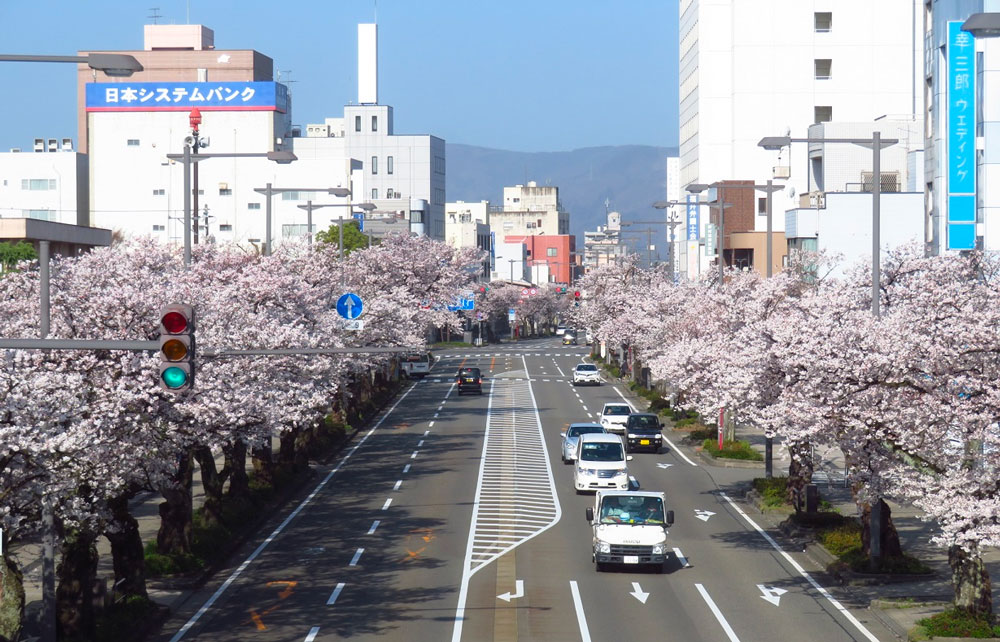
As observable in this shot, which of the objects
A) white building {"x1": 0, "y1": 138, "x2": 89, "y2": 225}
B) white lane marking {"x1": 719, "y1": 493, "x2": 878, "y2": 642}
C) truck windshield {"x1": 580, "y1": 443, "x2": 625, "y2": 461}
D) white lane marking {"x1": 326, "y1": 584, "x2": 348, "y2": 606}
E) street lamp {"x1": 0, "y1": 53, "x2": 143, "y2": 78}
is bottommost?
white lane marking {"x1": 719, "y1": 493, "x2": 878, "y2": 642}

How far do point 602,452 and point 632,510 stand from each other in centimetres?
1260

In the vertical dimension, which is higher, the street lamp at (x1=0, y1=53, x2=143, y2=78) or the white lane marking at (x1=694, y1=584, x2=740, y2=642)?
the street lamp at (x1=0, y1=53, x2=143, y2=78)

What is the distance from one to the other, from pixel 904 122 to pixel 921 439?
194 feet

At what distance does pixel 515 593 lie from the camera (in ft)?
95.6

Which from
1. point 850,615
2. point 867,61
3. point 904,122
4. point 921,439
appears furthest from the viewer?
point 867,61

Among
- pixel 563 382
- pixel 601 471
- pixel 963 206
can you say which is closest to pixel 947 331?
pixel 963 206

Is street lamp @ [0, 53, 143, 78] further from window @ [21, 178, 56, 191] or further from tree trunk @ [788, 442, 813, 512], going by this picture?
window @ [21, 178, 56, 191]

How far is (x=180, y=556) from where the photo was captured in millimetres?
31156

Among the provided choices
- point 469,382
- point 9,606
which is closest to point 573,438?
point 469,382

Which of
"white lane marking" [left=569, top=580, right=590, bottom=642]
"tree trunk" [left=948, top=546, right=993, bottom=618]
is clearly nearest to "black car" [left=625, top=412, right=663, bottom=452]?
"white lane marking" [left=569, top=580, right=590, bottom=642]

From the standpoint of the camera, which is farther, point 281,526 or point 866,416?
point 281,526

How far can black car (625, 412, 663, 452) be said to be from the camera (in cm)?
5628

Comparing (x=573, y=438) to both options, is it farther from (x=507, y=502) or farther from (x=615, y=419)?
(x=507, y=502)

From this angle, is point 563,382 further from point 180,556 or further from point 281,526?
point 180,556
